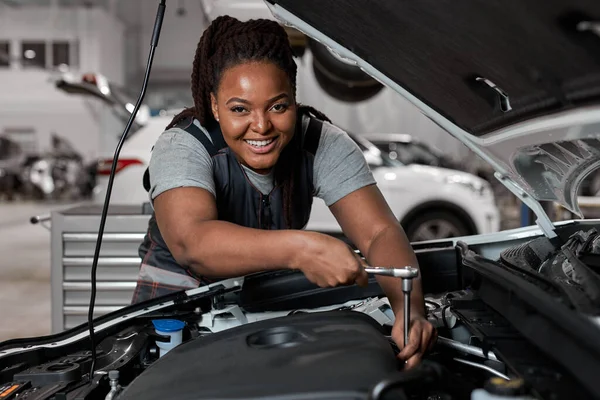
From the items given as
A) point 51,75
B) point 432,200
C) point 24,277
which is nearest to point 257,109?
point 432,200

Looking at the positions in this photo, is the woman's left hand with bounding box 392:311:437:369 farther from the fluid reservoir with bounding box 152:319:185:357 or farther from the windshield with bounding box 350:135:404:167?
the windshield with bounding box 350:135:404:167

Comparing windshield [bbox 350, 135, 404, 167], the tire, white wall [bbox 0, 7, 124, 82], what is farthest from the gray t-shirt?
white wall [bbox 0, 7, 124, 82]

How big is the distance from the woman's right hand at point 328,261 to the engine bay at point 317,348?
0.24 ft

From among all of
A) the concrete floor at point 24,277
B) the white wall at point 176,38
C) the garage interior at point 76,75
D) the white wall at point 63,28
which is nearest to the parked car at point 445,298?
the concrete floor at point 24,277

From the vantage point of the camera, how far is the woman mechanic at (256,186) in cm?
119

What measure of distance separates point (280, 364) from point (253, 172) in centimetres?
72

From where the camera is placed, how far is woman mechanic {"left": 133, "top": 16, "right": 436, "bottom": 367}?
119 centimetres

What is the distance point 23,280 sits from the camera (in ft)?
18.3

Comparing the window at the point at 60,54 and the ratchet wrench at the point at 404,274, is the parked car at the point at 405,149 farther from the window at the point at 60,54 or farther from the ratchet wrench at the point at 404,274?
the window at the point at 60,54

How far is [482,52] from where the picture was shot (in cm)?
104

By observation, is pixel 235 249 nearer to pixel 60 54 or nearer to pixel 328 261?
pixel 328 261

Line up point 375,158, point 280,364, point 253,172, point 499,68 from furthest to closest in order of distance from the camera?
1. point 375,158
2. point 253,172
3. point 499,68
4. point 280,364

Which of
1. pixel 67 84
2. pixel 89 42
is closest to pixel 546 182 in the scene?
pixel 67 84

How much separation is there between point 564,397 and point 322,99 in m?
6.36
